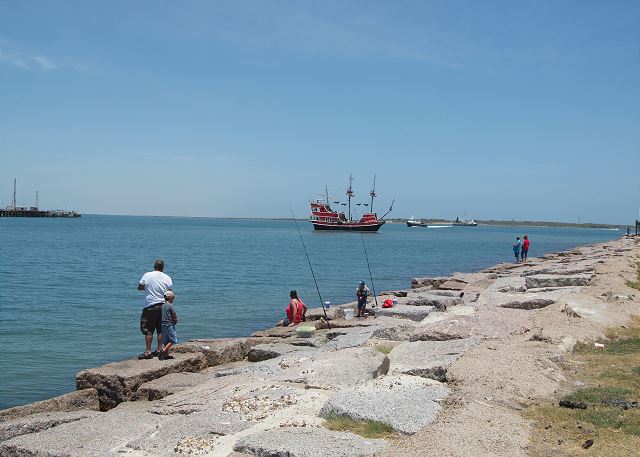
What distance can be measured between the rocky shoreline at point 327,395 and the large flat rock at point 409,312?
205cm

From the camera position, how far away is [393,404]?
18.0ft

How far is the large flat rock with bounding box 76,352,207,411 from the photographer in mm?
7828

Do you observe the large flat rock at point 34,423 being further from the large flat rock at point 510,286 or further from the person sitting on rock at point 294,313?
the large flat rock at point 510,286

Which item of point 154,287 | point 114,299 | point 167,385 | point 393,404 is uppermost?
point 154,287

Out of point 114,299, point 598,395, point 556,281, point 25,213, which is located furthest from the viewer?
point 25,213

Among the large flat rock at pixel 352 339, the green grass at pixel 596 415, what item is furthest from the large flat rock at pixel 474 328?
the green grass at pixel 596 415

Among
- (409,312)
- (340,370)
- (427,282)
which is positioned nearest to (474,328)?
(340,370)

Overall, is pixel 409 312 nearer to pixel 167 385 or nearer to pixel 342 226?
pixel 167 385

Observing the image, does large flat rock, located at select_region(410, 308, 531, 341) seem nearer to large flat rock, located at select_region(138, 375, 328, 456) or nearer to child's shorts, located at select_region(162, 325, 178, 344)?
large flat rock, located at select_region(138, 375, 328, 456)

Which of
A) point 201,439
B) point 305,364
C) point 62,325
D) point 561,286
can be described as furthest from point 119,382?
point 561,286

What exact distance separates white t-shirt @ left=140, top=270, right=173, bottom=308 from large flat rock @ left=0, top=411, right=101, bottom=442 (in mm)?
2295

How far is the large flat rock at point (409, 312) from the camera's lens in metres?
12.6

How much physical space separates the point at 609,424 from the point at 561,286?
1049cm

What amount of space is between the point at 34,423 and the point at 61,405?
99cm
